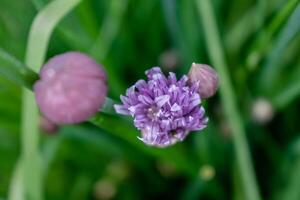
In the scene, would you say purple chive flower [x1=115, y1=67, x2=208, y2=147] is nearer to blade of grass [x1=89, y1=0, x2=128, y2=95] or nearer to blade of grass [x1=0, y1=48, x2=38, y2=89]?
blade of grass [x1=0, y1=48, x2=38, y2=89]

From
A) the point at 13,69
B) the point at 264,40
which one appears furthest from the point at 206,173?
the point at 13,69

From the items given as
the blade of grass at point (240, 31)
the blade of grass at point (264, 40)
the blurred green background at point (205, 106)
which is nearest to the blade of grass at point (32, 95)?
the blurred green background at point (205, 106)

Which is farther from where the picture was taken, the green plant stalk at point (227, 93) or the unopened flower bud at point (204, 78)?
the green plant stalk at point (227, 93)

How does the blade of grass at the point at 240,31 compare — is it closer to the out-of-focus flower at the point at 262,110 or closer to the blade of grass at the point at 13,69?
the out-of-focus flower at the point at 262,110

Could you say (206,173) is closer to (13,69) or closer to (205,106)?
(205,106)

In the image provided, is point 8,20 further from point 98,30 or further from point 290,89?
point 290,89

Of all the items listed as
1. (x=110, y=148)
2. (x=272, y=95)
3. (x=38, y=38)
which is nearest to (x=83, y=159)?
(x=110, y=148)
